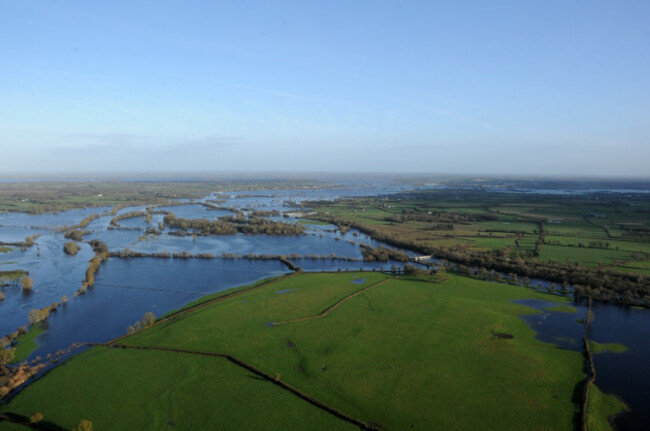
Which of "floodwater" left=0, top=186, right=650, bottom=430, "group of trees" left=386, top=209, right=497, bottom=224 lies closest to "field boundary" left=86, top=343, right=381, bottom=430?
"floodwater" left=0, top=186, right=650, bottom=430

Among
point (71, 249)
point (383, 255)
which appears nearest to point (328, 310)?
point (383, 255)

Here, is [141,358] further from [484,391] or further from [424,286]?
[424,286]

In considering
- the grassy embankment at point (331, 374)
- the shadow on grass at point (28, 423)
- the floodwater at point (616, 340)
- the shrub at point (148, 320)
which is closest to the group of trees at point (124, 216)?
the shrub at point (148, 320)

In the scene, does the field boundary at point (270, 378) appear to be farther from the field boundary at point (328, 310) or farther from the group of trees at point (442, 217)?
the group of trees at point (442, 217)

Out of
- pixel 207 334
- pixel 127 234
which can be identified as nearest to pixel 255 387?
pixel 207 334

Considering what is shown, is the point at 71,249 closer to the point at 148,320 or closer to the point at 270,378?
the point at 148,320
